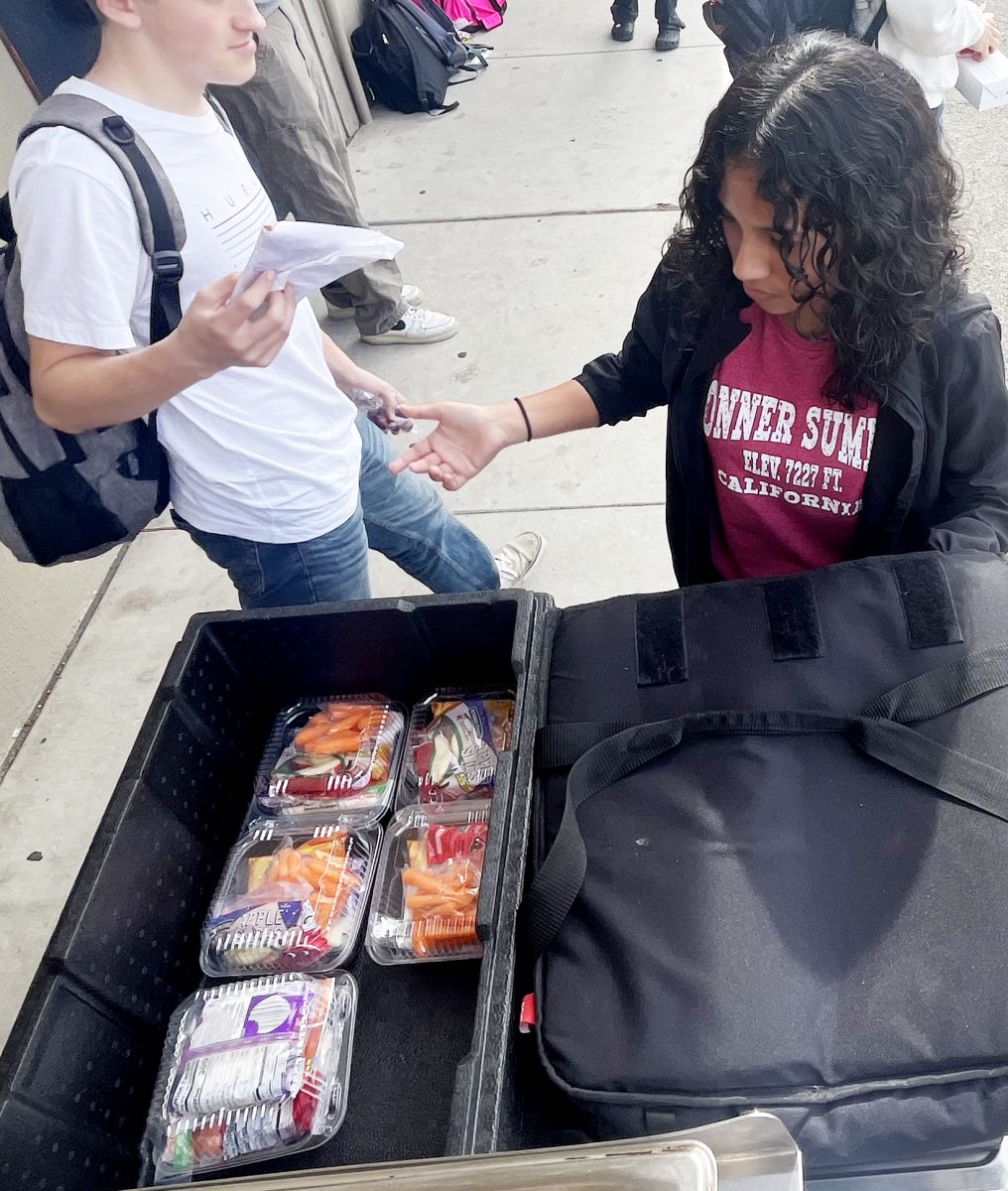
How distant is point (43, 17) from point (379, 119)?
362 cm

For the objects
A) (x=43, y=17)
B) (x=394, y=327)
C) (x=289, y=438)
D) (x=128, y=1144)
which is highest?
(x=43, y=17)

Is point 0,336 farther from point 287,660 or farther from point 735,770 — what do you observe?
point 735,770

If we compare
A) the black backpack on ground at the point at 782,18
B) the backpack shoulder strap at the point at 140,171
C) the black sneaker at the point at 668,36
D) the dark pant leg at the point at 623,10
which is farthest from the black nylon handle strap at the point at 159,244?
the dark pant leg at the point at 623,10

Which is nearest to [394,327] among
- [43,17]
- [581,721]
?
[43,17]

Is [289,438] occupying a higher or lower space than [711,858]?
higher

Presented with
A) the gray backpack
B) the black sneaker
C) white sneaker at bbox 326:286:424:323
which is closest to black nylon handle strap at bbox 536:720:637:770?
the gray backpack

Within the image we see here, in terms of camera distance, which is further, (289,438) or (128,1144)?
(289,438)

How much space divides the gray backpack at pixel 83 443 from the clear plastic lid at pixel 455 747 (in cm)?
54

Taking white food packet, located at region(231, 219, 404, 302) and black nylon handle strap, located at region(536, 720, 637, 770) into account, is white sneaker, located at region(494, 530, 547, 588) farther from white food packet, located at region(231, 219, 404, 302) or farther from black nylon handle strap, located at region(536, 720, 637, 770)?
white food packet, located at region(231, 219, 404, 302)

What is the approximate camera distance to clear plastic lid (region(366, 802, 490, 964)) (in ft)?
3.80

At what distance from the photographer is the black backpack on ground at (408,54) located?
15.5 ft

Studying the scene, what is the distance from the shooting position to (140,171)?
106 cm

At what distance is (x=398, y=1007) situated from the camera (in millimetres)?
1154

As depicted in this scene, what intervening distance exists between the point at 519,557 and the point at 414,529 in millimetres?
756
